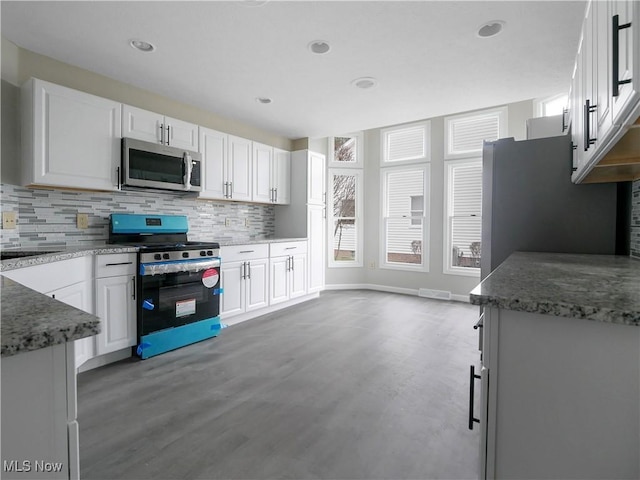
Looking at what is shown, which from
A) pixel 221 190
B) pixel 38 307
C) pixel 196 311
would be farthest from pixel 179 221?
pixel 38 307

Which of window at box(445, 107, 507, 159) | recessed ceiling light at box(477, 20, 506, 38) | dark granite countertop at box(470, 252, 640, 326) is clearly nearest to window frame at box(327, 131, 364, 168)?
window at box(445, 107, 507, 159)

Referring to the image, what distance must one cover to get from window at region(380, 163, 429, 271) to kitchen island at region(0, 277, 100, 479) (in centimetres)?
509

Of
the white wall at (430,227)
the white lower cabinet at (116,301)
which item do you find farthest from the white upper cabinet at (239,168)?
the white lower cabinet at (116,301)

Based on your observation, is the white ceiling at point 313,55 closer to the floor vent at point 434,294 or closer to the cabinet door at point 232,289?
the cabinet door at point 232,289

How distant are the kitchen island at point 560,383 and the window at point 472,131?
4277 mm

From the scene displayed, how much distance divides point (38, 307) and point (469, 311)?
4483mm

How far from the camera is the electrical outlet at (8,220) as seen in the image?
246 cm

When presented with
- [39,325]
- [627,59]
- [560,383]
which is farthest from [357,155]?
[39,325]

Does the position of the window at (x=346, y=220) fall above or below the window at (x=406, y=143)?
below

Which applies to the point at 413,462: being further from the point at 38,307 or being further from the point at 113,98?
the point at 113,98

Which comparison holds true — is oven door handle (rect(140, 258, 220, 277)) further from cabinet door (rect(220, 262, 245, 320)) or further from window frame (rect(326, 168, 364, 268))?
window frame (rect(326, 168, 364, 268))

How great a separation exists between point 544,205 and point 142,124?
3.52 meters

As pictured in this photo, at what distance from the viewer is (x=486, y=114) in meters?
4.71

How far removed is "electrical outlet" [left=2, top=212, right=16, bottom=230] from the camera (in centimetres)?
246
